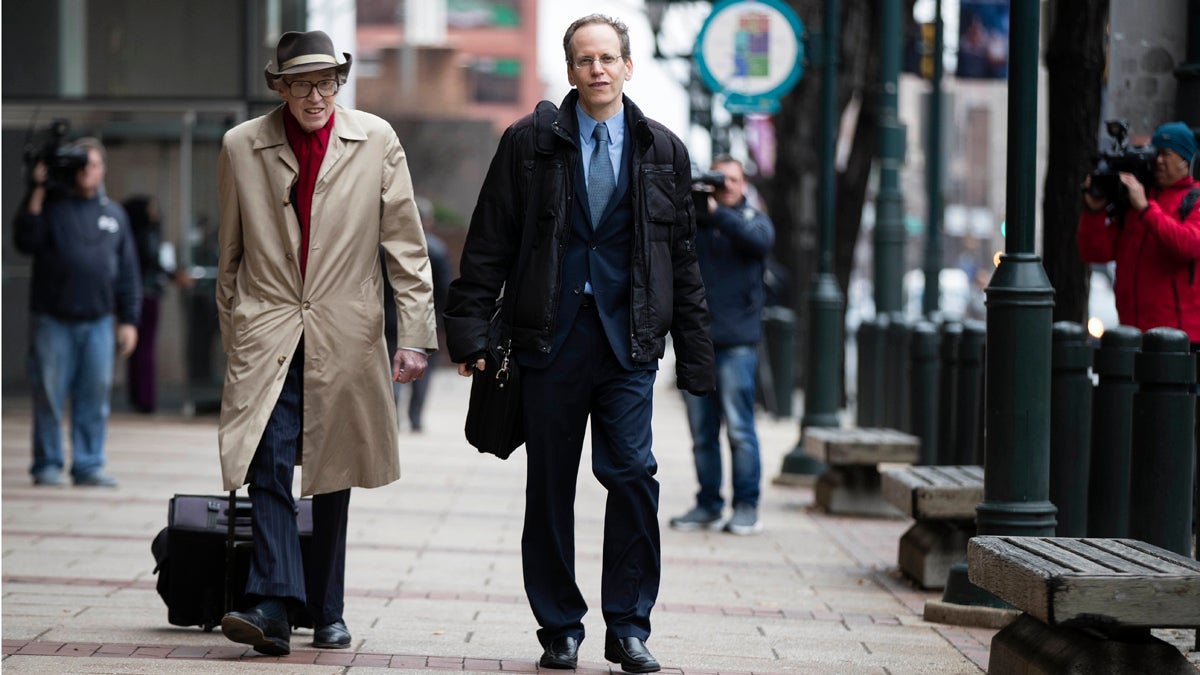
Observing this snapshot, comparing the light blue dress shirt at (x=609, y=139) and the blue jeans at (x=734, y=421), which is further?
the blue jeans at (x=734, y=421)

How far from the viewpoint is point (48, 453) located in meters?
11.7

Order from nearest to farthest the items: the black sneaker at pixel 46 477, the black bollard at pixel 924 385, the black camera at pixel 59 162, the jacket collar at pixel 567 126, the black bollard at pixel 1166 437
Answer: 1. the jacket collar at pixel 567 126
2. the black bollard at pixel 1166 437
3. the black bollard at pixel 924 385
4. the black camera at pixel 59 162
5. the black sneaker at pixel 46 477

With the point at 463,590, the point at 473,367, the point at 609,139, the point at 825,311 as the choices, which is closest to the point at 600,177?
the point at 609,139

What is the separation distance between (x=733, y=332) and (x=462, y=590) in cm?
268

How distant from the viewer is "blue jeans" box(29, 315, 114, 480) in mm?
11562

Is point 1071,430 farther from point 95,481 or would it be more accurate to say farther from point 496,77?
point 496,77

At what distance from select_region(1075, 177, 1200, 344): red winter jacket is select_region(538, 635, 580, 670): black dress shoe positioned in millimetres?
3317

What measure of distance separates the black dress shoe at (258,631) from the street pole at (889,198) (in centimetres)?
878

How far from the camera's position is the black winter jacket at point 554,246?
5.70m

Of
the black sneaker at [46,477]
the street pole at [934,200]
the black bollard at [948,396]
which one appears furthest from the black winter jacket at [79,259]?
the street pole at [934,200]

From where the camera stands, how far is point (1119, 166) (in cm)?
795

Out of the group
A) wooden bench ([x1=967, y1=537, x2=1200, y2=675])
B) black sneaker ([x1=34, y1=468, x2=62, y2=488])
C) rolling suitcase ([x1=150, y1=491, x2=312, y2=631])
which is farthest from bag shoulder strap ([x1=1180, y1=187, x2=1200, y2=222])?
black sneaker ([x1=34, y1=468, x2=62, y2=488])

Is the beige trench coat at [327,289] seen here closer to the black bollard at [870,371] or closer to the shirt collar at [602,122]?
the shirt collar at [602,122]

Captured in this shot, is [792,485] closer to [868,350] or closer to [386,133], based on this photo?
[868,350]
